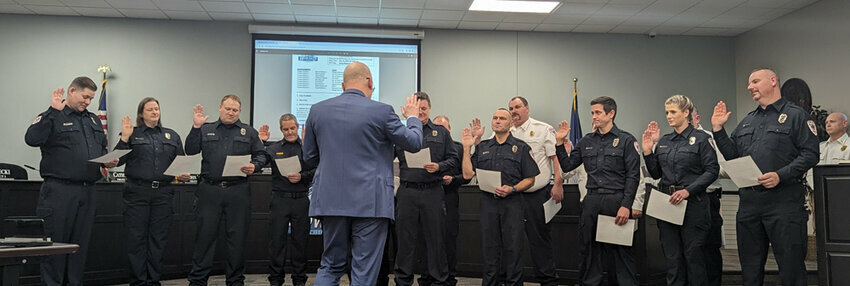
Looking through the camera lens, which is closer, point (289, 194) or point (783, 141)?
point (783, 141)

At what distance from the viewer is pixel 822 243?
12.7 feet

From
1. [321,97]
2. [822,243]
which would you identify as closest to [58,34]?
[321,97]

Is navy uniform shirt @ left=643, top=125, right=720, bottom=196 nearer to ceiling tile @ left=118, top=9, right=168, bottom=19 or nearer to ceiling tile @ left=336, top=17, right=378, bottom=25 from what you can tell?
ceiling tile @ left=336, top=17, right=378, bottom=25

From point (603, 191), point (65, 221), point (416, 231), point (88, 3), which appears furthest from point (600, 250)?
point (88, 3)

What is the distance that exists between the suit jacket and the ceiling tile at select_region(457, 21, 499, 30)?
17.9 ft

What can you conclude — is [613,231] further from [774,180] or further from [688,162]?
[774,180]

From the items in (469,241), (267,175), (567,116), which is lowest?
(469,241)

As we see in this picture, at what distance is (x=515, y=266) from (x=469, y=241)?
1714 millimetres

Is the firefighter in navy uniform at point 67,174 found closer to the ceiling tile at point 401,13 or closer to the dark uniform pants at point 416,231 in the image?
the dark uniform pants at point 416,231

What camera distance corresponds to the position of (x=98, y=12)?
7719 millimetres

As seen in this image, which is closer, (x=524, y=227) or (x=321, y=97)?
(x=524, y=227)

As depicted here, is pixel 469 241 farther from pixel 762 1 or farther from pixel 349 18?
pixel 762 1

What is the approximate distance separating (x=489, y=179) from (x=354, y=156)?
166 cm

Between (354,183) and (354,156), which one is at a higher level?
(354,156)
